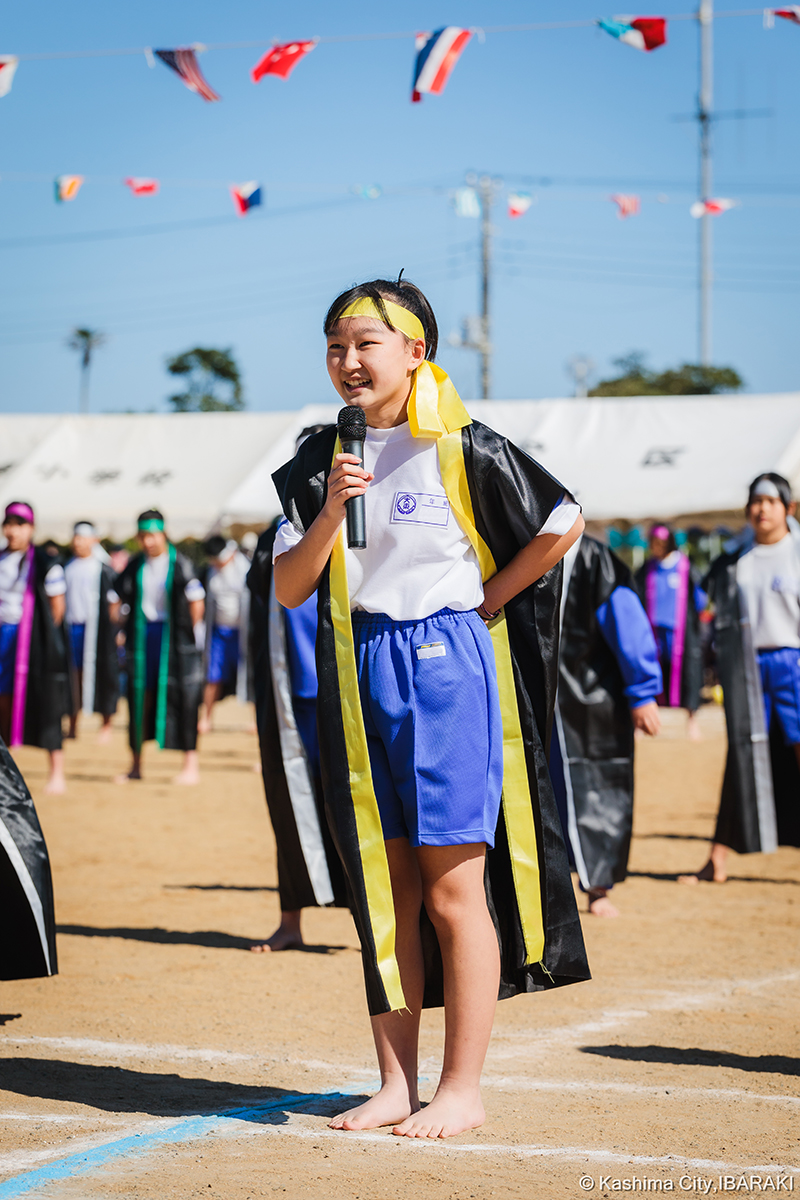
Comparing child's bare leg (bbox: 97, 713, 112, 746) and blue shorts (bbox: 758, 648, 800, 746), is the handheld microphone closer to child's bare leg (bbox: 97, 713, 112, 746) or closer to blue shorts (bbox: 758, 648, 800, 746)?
blue shorts (bbox: 758, 648, 800, 746)

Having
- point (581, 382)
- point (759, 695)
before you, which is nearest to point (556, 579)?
point (759, 695)

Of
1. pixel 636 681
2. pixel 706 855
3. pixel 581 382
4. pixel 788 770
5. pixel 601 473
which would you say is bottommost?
pixel 706 855

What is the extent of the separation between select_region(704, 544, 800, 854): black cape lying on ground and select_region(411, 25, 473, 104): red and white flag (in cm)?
483

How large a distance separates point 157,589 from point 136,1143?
7994 millimetres

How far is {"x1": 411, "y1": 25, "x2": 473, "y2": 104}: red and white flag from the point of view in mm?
9898

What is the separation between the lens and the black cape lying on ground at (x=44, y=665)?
9.48 meters

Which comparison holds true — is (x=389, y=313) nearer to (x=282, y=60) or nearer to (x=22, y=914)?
(x=22, y=914)

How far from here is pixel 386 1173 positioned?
280 centimetres

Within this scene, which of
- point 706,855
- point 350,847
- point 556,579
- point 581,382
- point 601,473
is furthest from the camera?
point 581,382

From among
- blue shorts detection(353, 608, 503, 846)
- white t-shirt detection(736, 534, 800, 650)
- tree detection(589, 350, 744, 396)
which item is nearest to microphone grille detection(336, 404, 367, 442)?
blue shorts detection(353, 608, 503, 846)

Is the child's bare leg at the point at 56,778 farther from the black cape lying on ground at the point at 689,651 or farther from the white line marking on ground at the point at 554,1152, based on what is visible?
the white line marking on ground at the point at 554,1152

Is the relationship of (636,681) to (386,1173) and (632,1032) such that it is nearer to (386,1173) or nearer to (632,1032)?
(632,1032)

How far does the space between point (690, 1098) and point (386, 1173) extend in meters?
1.05

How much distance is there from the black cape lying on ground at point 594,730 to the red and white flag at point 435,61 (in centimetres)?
521
